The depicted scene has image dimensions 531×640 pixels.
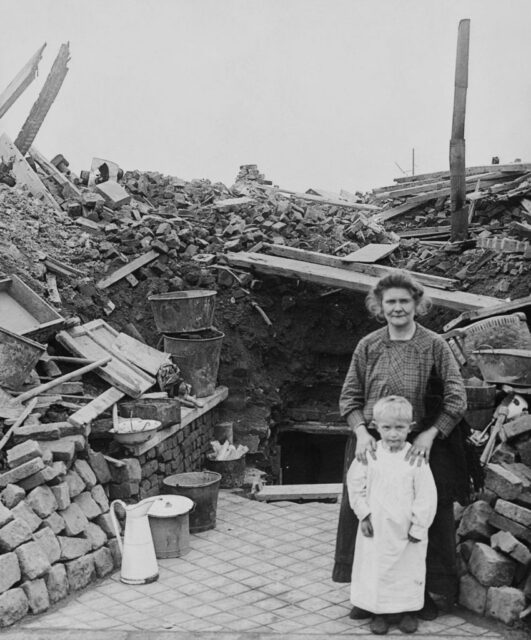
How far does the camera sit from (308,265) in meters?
11.9

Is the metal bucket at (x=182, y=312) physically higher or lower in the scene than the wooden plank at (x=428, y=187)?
lower

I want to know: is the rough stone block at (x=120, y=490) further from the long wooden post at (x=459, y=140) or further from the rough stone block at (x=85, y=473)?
the long wooden post at (x=459, y=140)

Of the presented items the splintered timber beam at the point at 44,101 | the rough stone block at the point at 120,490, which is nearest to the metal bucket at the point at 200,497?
the rough stone block at the point at 120,490

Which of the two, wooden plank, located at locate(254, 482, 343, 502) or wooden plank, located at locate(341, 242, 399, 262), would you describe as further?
wooden plank, located at locate(341, 242, 399, 262)

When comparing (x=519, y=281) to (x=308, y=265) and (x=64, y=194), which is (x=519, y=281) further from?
(x=64, y=194)

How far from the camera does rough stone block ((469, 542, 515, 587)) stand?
6039 mm

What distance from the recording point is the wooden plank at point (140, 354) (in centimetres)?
963

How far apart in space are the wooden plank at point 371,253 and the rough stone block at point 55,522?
6291 millimetres

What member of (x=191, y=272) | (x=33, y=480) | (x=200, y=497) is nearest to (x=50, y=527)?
(x=33, y=480)

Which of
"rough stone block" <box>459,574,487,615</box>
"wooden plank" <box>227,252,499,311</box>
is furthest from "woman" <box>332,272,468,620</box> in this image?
"wooden plank" <box>227,252,499,311</box>

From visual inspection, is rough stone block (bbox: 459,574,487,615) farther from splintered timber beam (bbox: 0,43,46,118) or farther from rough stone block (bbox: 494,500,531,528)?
splintered timber beam (bbox: 0,43,46,118)

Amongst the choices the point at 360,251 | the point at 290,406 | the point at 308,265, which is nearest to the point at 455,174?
the point at 360,251

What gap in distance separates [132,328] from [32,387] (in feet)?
8.84

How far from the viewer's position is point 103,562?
7191mm
